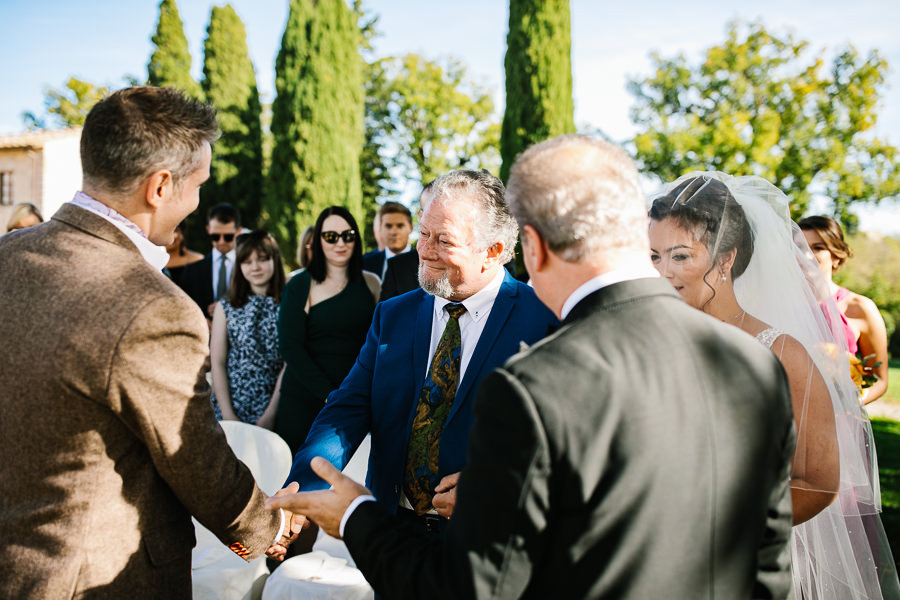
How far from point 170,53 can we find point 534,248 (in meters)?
26.4

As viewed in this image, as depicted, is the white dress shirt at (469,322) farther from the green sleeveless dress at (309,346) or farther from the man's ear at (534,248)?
the green sleeveless dress at (309,346)

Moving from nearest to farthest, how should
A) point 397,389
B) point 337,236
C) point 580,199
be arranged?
point 580,199 → point 397,389 → point 337,236

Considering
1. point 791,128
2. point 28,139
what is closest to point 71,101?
point 28,139

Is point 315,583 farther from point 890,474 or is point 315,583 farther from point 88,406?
point 890,474

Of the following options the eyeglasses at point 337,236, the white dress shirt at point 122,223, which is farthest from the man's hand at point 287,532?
the eyeglasses at point 337,236

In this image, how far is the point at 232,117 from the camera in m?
20.5

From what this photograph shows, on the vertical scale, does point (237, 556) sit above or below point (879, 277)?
below

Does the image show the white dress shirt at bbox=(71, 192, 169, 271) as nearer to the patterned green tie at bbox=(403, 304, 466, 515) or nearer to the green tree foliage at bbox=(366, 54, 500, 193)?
the patterned green tie at bbox=(403, 304, 466, 515)

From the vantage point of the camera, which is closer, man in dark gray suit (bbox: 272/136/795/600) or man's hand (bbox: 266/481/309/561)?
man in dark gray suit (bbox: 272/136/795/600)

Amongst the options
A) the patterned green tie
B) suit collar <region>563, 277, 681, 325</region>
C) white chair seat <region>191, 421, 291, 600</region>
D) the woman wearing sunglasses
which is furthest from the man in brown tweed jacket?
the woman wearing sunglasses

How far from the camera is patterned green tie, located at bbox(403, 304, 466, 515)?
86.4 inches

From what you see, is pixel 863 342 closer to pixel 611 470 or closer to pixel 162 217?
pixel 611 470

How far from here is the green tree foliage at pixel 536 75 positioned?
1513 centimetres

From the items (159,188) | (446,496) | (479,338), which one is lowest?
(446,496)
